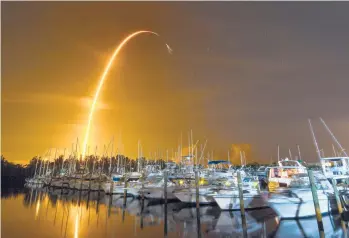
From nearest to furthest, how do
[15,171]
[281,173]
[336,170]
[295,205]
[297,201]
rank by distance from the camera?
[297,201] → [295,205] → [336,170] → [281,173] → [15,171]

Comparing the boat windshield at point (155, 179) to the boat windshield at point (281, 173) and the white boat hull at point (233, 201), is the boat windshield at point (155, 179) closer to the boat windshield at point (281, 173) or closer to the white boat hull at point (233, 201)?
the white boat hull at point (233, 201)

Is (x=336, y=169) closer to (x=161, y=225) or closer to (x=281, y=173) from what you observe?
(x=281, y=173)

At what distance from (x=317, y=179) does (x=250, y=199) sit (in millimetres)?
7401

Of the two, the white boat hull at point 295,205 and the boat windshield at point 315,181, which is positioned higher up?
the boat windshield at point 315,181

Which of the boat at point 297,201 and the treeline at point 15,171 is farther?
the treeline at point 15,171

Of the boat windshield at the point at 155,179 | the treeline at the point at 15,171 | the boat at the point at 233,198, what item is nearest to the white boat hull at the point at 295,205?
the boat at the point at 233,198

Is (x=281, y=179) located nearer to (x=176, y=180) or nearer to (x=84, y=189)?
(x=176, y=180)

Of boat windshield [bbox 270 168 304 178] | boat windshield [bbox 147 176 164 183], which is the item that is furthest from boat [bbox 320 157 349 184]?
boat windshield [bbox 147 176 164 183]

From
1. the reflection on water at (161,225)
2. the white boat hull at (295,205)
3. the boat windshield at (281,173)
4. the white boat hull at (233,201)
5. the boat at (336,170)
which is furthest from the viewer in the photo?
the boat windshield at (281,173)

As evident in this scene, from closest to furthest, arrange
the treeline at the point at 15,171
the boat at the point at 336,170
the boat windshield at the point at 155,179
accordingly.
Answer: the boat at the point at 336,170, the boat windshield at the point at 155,179, the treeline at the point at 15,171

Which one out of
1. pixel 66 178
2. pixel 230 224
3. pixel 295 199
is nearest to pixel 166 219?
pixel 230 224

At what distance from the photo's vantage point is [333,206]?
95.1 feet

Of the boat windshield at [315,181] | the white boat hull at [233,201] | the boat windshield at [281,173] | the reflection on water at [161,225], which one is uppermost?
the boat windshield at [281,173]

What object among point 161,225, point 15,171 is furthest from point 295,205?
point 15,171
